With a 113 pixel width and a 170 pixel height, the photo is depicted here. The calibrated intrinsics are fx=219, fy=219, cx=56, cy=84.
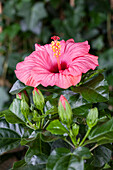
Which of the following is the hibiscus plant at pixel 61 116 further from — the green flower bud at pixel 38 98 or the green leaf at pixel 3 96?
the green leaf at pixel 3 96

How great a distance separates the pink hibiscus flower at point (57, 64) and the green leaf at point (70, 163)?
15 centimetres

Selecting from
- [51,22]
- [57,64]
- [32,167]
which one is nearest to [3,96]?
[51,22]

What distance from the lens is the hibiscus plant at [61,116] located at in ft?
1.45

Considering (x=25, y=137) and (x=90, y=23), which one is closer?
(x=25, y=137)

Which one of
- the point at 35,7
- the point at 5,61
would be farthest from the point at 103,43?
the point at 5,61

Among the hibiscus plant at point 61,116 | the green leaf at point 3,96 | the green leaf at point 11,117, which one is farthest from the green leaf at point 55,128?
the green leaf at point 3,96

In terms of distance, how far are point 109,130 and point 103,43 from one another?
135cm

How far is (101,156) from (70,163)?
4.7 inches

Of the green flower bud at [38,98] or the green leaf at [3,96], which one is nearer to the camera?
the green flower bud at [38,98]

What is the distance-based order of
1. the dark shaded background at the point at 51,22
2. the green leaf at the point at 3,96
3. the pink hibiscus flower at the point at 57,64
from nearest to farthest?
the pink hibiscus flower at the point at 57,64, the green leaf at the point at 3,96, the dark shaded background at the point at 51,22

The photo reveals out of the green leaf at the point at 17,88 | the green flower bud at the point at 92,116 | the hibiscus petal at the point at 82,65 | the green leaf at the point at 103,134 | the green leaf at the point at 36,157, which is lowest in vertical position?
the green leaf at the point at 36,157

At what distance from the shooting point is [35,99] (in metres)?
0.50

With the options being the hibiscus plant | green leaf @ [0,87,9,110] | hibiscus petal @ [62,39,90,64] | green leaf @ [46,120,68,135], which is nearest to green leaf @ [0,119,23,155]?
the hibiscus plant

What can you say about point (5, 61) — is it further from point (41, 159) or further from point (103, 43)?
point (41, 159)
